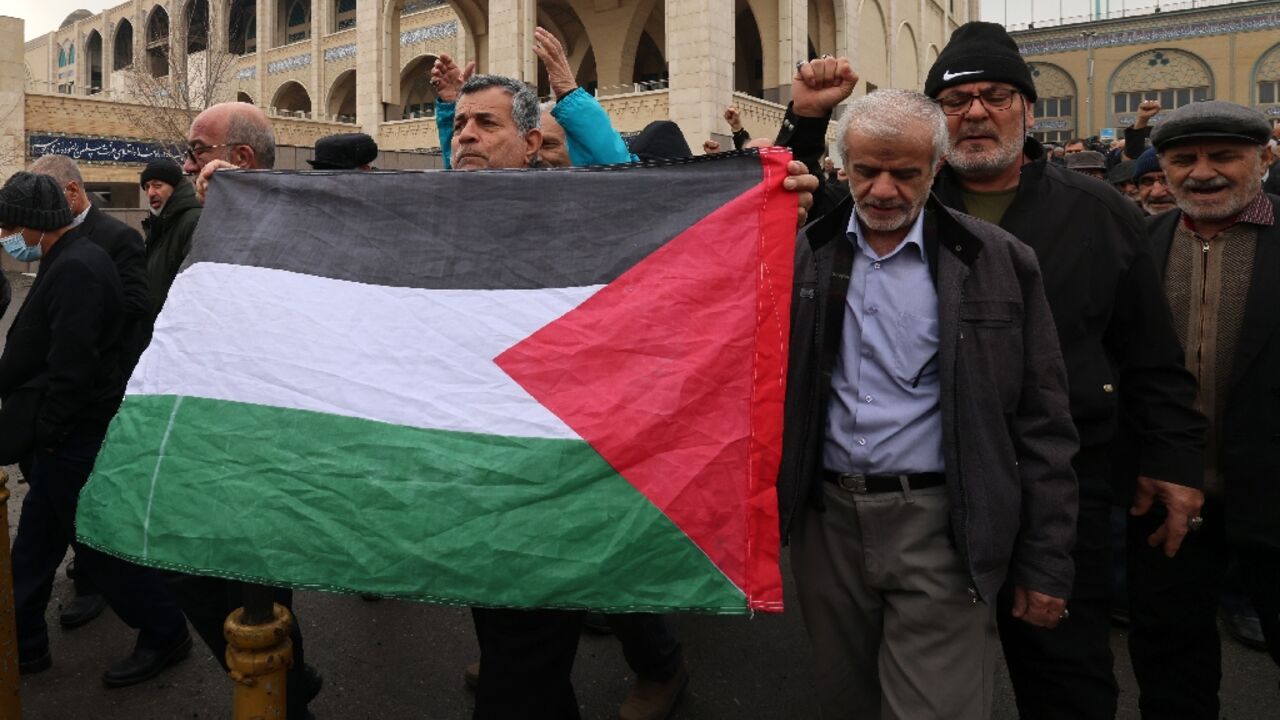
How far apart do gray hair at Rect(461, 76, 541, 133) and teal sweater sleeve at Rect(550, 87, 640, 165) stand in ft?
0.92

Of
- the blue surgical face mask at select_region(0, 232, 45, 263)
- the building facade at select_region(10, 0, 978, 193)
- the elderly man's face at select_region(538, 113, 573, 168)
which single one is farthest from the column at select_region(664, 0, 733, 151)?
the blue surgical face mask at select_region(0, 232, 45, 263)

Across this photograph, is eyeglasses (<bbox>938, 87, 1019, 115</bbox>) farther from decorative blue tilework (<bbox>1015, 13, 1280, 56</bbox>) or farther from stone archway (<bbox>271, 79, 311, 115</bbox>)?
decorative blue tilework (<bbox>1015, 13, 1280, 56</bbox>)

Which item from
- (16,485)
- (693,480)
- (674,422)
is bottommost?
(16,485)

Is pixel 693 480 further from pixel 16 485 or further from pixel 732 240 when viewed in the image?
pixel 16 485

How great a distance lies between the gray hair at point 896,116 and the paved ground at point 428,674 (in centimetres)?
219

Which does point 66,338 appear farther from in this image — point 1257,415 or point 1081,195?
point 1257,415

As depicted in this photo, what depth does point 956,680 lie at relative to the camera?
196 cm

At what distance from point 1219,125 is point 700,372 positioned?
194cm

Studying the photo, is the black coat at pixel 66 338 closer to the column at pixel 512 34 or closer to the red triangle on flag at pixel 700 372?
the red triangle on flag at pixel 700 372

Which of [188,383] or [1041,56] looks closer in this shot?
[188,383]

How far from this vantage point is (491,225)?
2.10 meters

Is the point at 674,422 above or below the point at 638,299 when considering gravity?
below

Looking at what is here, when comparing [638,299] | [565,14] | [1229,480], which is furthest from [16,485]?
[565,14]

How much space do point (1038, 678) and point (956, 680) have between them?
15.9 inches
